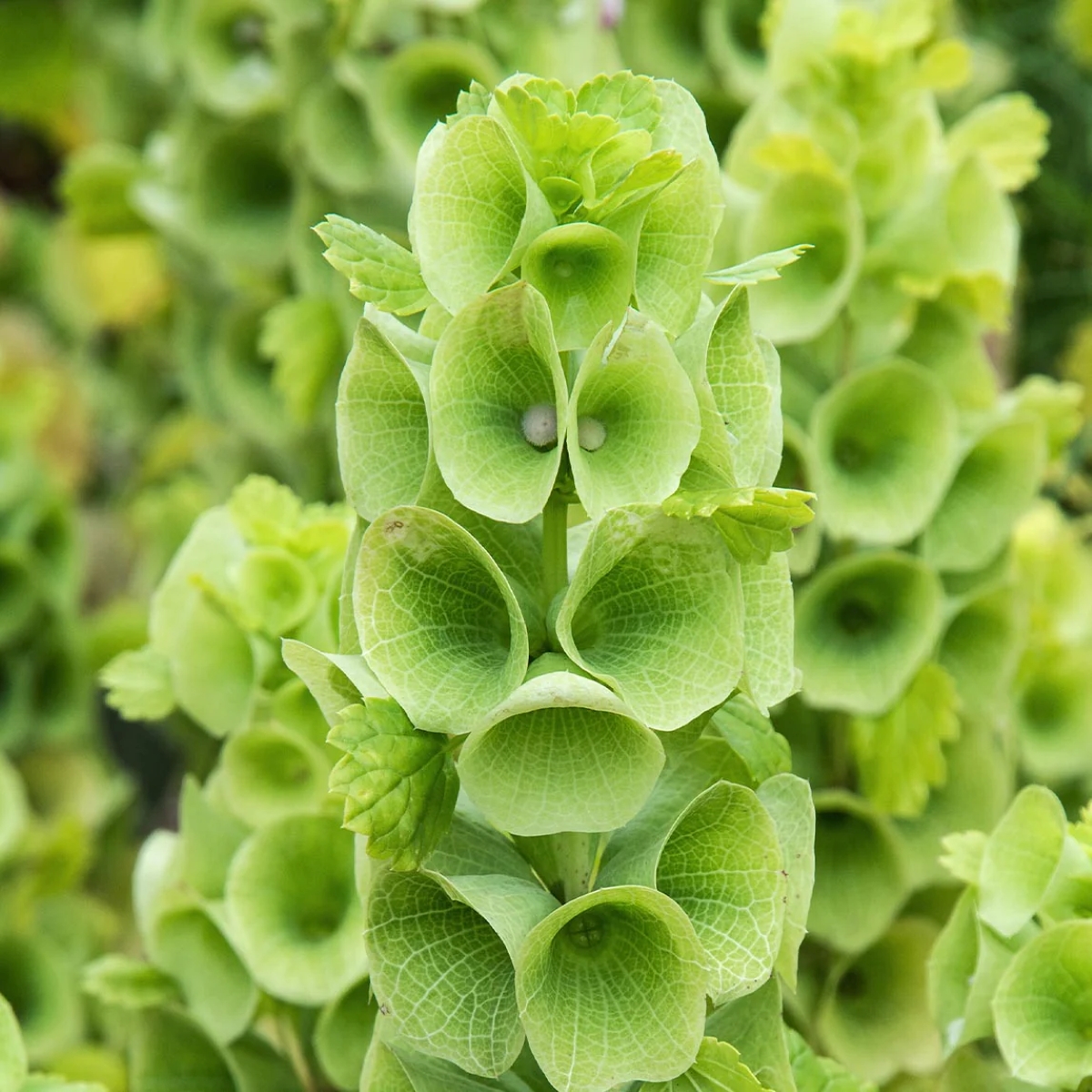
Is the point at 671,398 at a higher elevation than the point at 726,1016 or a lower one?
higher

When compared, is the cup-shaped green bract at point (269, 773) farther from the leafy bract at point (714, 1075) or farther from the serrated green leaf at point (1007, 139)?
the serrated green leaf at point (1007, 139)

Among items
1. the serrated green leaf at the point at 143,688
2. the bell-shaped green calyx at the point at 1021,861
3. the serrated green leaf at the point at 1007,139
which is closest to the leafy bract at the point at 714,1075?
the bell-shaped green calyx at the point at 1021,861

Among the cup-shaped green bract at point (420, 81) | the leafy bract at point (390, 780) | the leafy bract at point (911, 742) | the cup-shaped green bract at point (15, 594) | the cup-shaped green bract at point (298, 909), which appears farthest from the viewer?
the cup-shaped green bract at point (15, 594)

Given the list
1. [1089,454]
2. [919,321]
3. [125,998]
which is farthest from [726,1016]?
[1089,454]

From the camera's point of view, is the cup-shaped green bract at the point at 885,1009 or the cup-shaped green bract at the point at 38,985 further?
the cup-shaped green bract at the point at 38,985

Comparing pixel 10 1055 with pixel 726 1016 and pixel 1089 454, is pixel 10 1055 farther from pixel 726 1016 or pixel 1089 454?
pixel 1089 454

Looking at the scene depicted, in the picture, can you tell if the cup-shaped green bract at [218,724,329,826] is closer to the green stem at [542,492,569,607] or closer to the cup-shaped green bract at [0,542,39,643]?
the green stem at [542,492,569,607]

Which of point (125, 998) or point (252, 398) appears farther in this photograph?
point (252, 398)

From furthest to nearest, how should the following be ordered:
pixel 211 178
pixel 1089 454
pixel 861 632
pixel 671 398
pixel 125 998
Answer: pixel 1089 454
pixel 211 178
pixel 861 632
pixel 125 998
pixel 671 398
